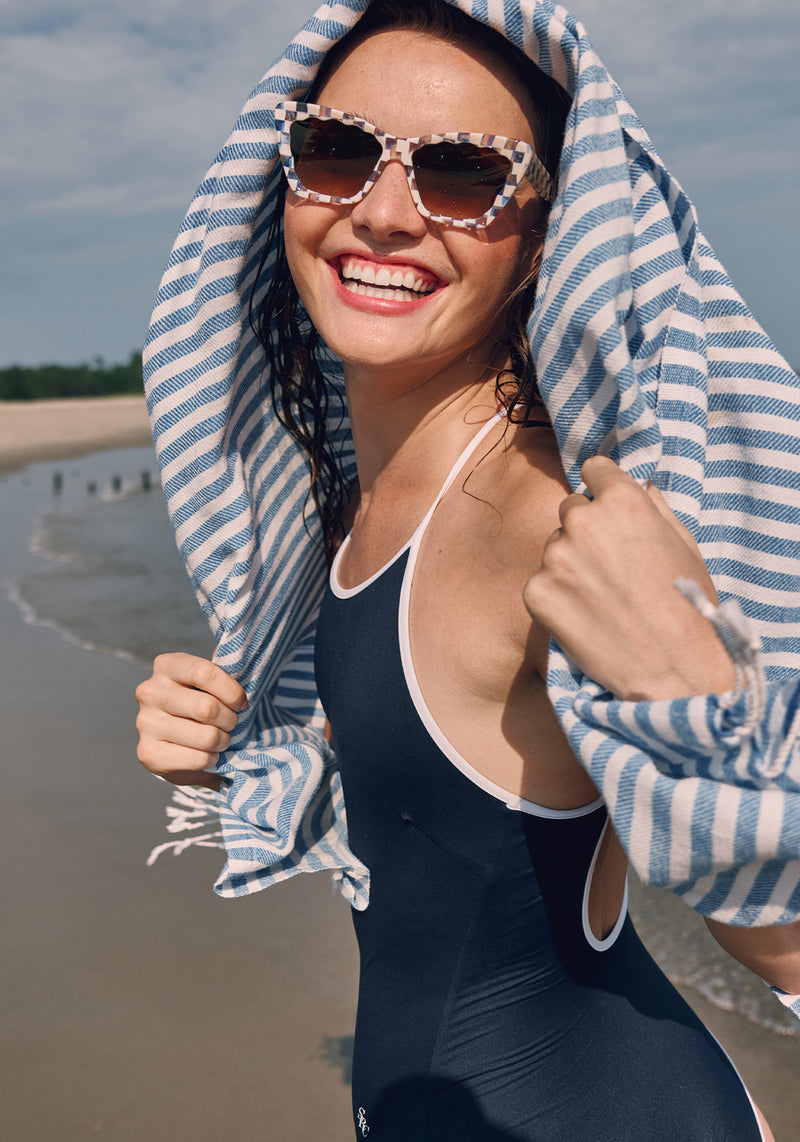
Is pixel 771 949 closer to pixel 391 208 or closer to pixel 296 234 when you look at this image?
pixel 391 208

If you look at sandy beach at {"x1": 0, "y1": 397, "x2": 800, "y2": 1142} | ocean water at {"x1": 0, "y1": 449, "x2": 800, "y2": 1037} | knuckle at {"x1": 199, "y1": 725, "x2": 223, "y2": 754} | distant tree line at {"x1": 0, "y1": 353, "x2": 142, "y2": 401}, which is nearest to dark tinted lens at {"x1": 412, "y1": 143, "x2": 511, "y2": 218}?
knuckle at {"x1": 199, "y1": 725, "x2": 223, "y2": 754}

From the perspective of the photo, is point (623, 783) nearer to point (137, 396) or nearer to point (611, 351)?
point (611, 351)

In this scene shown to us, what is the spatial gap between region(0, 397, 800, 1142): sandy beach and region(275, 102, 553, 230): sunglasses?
297cm

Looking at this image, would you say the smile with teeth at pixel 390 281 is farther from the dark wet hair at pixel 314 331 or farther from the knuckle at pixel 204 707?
the knuckle at pixel 204 707

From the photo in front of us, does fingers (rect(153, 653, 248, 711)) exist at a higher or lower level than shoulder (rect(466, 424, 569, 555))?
lower

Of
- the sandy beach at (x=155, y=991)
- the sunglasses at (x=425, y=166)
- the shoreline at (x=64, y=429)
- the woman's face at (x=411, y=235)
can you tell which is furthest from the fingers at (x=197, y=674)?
the shoreline at (x=64, y=429)

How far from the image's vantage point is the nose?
1.57 m

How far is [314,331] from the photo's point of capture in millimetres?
2168

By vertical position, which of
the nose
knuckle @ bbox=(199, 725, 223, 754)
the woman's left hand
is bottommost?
knuckle @ bbox=(199, 725, 223, 754)

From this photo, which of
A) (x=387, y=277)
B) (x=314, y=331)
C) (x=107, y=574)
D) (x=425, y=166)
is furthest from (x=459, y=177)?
(x=107, y=574)

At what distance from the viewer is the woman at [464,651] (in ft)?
4.60

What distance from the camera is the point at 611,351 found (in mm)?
1266

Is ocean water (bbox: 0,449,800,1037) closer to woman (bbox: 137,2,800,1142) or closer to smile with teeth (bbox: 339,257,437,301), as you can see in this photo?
woman (bbox: 137,2,800,1142)

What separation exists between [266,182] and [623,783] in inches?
52.4
